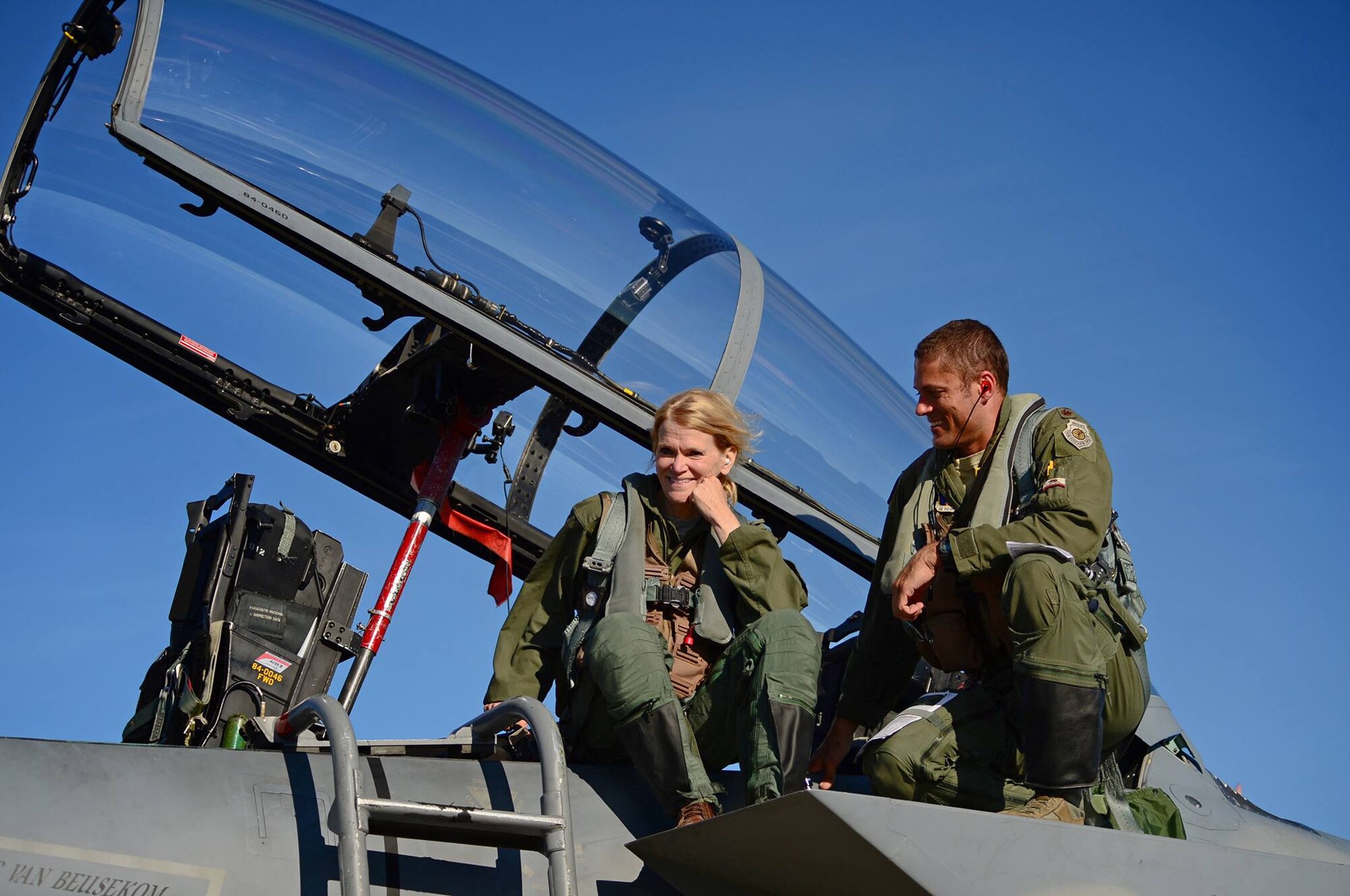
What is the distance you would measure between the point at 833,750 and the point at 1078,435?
3.66 ft

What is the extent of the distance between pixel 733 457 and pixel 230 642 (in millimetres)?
1927

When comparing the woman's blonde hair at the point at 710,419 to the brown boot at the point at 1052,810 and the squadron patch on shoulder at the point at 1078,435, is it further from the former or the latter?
the brown boot at the point at 1052,810

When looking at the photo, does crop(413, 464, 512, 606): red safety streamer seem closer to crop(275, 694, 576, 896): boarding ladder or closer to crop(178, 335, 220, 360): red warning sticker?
crop(178, 335, 220, 360): red warning sticker

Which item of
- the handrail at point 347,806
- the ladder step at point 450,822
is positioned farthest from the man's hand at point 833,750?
the handrail at point 347,806

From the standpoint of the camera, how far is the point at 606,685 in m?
3.10

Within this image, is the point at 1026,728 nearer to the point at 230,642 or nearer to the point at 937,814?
the point at 937,814

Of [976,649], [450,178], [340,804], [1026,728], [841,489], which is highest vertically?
[450,178]

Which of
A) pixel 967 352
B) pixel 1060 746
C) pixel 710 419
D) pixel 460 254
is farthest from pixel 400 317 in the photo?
pixel 1060 746

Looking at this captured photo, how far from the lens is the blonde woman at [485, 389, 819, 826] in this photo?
9.95 feet

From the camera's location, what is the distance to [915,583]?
3199mm

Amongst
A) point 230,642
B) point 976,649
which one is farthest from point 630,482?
point 230,642

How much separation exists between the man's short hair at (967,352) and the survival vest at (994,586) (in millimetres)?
171

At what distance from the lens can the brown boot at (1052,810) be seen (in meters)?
2.83

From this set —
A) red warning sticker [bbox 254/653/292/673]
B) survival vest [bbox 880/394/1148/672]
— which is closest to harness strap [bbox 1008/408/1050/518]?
survival vest [bbox 880/394/1148/672]
